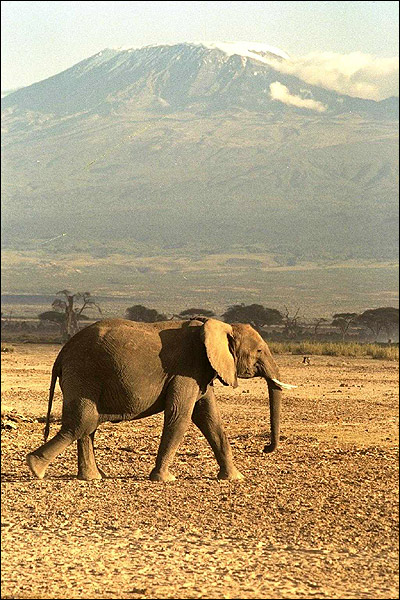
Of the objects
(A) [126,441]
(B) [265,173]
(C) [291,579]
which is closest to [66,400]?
(A) [126,441]

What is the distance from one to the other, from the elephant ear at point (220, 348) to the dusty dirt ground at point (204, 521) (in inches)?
39.7

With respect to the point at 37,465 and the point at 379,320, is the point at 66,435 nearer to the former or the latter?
the point at 37,465

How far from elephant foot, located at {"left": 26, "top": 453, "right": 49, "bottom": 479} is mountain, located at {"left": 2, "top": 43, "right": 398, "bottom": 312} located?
272 ft

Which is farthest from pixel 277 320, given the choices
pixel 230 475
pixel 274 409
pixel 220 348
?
pixel 220 348

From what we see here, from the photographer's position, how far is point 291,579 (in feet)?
27.3

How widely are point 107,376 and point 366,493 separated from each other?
100 inches

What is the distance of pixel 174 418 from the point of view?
11.9 metres

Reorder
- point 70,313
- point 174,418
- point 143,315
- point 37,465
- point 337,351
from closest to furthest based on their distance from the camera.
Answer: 1. point 37,465
2. point 174,418
3. point 337,351
4. point 70,313
5. point 143,315

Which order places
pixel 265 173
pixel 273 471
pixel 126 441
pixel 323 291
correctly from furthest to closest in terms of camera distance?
pixel 265 173 → pixel 323 291 → pixel 126 441 → pixel 273 471

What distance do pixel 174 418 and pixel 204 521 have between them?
197cm

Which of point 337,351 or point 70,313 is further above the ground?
point 70,313

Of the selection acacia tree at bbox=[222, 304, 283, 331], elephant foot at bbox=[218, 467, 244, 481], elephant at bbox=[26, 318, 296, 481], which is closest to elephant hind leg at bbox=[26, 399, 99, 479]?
elephant at bbox=[26, 318, 296, 481]

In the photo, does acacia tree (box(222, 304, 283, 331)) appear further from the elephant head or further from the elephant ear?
the elephant ear

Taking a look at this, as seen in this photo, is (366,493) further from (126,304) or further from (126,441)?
(126,304)
